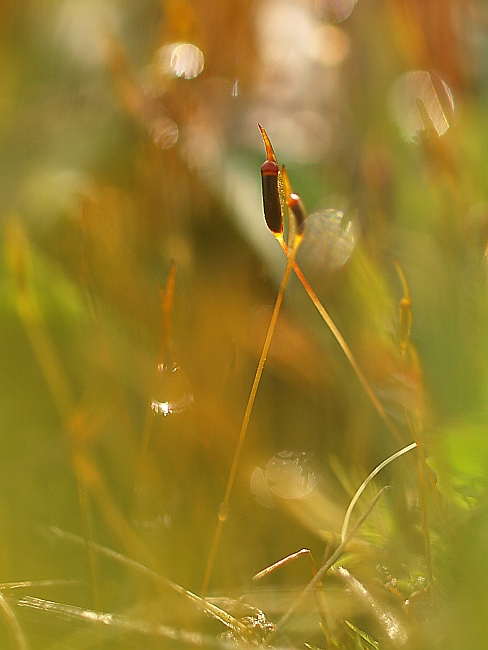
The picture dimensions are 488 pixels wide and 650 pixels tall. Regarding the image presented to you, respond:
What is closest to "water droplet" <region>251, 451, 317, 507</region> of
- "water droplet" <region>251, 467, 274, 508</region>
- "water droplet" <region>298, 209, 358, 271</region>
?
"water droplet" <region>251, 467, 274, 508</region>

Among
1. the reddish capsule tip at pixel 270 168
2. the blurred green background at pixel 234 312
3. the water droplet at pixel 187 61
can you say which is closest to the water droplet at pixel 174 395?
the blurred green background at pixel 234 312

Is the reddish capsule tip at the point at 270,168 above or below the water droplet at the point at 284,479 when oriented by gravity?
above

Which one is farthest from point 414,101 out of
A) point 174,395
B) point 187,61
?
point 174,395

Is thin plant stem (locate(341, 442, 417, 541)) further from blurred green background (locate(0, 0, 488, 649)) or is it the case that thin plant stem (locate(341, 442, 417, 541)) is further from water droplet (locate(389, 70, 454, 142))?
water droplet (locate(389, 70, 454, 142))

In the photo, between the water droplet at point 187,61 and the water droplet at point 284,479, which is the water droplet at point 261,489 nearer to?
the water droplet at point 284,479

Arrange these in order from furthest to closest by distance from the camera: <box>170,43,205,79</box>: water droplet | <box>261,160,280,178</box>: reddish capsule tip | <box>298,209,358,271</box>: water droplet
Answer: <box>170,43,205,79</box>: water droplet
<box>298,209,358,271</box>: water droplet
<box>261,160,280,178</box>: reddish capsule tip

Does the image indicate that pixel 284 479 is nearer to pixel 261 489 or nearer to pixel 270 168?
pixel 261 489

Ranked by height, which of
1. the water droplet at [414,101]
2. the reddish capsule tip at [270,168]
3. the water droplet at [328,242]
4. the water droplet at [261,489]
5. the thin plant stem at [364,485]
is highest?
the water droplet at [414,101]

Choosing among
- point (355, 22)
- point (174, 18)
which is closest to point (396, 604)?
point (174, 18)

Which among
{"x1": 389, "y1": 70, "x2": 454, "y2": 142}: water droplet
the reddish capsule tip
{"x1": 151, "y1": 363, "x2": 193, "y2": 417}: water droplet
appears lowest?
{"x1": 151, "y1": 363, "x2": 193, "y2": 417}: water droplet

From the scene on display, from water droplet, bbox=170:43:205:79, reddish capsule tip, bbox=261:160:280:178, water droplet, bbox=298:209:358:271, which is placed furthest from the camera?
water droplet, bbox=170:43:205:79
